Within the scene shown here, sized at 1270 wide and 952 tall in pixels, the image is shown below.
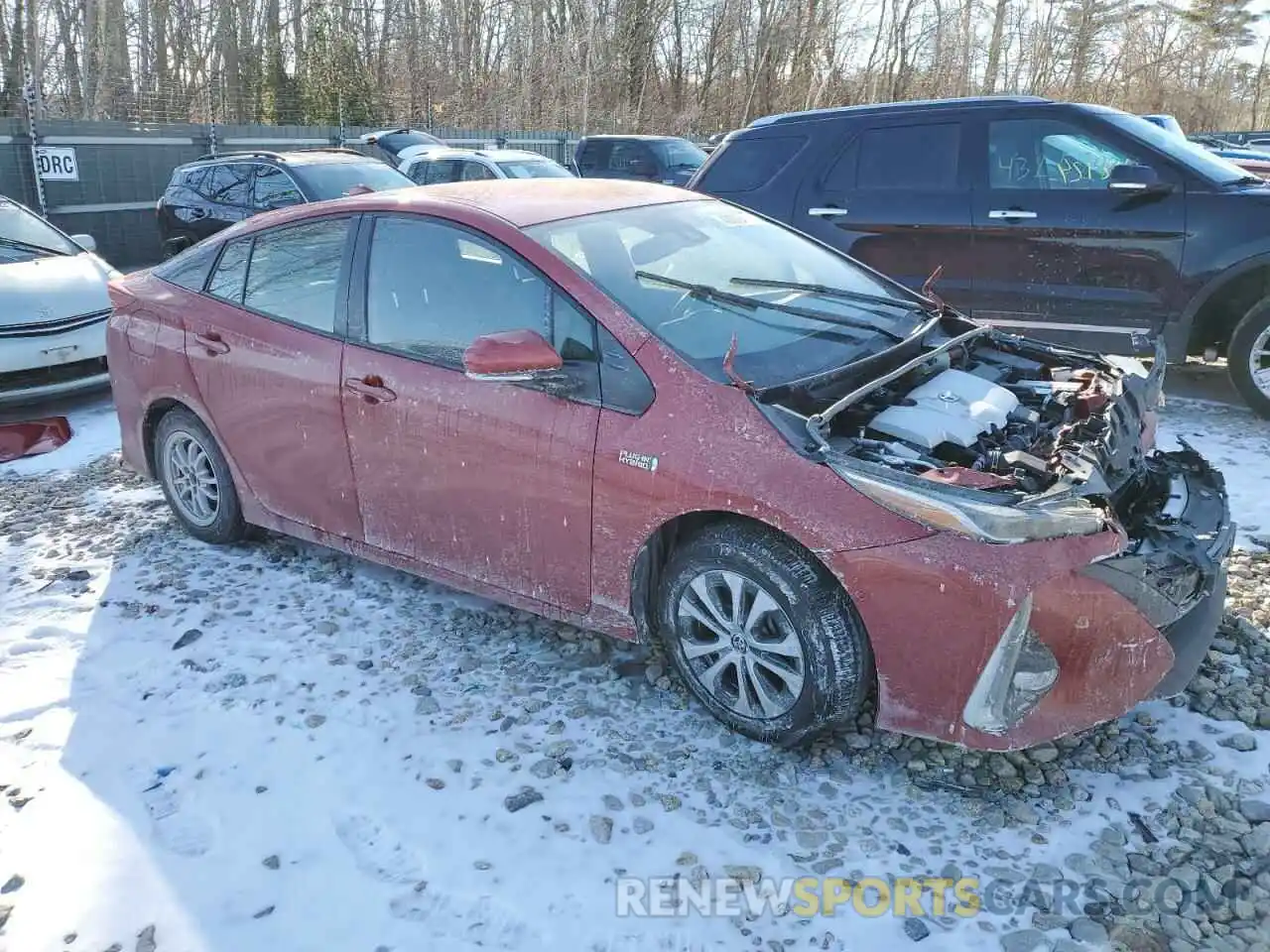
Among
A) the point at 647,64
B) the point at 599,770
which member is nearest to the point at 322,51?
the point at 647,64

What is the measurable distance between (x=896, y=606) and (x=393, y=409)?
6.47 ft

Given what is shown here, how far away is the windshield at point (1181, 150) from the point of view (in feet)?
20.0

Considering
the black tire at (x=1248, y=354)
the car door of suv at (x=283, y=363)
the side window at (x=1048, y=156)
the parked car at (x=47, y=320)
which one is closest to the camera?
the car door of suv at (x=283, y=363)

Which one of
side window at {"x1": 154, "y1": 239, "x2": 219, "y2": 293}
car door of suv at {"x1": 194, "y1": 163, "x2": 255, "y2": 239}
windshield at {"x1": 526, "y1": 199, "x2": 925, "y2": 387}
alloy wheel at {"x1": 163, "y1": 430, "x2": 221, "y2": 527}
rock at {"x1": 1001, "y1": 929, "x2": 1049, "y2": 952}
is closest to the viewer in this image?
rock at {"x1": 1001, "y1": 929, "x2": 1049, "y2": 952}

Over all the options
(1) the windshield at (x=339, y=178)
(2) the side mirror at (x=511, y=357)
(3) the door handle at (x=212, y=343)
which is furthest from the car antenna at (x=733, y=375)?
(1) the windshield at (x=339, y=178)

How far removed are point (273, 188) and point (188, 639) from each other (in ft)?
25.2

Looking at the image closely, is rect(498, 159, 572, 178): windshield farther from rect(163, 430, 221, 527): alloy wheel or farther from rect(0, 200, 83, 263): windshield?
rect(163, 430, 221, 527): alloy wheel

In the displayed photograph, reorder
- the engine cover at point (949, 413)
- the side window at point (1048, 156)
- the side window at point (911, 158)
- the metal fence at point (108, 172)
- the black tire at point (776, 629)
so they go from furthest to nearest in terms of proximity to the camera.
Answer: the metal fence at point (108, 172) < the side window at point (911, 158) < the side window at point (1048, 156) < the engine cover at point (949, 413) < the black tire at point (776, 629)

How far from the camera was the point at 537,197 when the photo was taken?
396cm

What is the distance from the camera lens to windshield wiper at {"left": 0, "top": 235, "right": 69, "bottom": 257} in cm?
786

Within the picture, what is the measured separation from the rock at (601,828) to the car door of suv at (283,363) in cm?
173

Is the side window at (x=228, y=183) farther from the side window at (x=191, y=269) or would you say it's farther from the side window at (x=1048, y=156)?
the side window at (x=1048, y=156)

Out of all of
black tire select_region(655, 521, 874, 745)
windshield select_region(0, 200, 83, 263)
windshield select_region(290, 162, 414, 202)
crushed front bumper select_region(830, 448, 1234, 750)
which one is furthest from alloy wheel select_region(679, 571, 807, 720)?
windshield select_region(290, 162, 414, 202)

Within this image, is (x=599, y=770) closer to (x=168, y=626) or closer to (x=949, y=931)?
(x=949, y=931)
